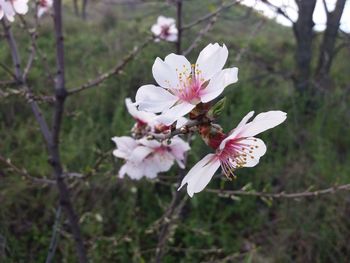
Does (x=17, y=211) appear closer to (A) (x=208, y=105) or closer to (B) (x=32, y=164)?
(B) (x=32, y=164)

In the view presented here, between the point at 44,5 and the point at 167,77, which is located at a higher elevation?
the point at 167,77

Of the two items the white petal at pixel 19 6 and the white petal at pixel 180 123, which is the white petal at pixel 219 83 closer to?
the white petal at pixel 180 123

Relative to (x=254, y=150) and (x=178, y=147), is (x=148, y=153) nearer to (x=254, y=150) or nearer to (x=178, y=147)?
(x=178, y=147)

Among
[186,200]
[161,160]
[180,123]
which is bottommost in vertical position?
[186,200]

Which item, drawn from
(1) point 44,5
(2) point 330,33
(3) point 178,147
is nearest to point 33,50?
(1) point 44,5

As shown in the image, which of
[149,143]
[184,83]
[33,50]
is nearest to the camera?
[184,83]

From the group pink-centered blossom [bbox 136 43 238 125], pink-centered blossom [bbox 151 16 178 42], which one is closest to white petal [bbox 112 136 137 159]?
pink-centered blossom [bbox 136 43 238 125]
